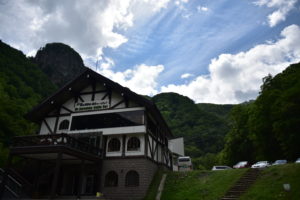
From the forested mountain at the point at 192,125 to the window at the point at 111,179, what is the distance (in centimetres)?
6389

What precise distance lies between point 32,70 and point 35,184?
2544 inches

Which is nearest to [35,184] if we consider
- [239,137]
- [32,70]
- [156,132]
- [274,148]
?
[156,132]

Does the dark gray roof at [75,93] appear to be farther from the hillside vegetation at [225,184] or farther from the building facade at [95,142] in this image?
the hillside vegetation at [225,184]

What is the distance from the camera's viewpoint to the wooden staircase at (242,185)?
54.3ft

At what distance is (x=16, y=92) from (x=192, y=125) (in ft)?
200

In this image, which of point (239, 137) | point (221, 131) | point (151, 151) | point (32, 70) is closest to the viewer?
point (151, 151)

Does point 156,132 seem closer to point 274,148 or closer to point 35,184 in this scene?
point 35,184

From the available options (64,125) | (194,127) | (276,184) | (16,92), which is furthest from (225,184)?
(194,127)

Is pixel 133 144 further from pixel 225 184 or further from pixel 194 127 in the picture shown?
pixel 194 127

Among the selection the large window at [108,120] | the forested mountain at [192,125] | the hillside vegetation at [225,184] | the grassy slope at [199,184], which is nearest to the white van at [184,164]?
the hillside vegetation at [225,184]

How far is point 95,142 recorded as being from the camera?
22.4 metres

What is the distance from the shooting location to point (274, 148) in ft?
113

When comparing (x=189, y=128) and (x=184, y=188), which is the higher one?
(x=189, y=128)

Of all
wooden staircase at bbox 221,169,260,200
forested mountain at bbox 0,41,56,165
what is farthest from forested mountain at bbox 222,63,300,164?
forested mountain at bbox 0,41,56,165
